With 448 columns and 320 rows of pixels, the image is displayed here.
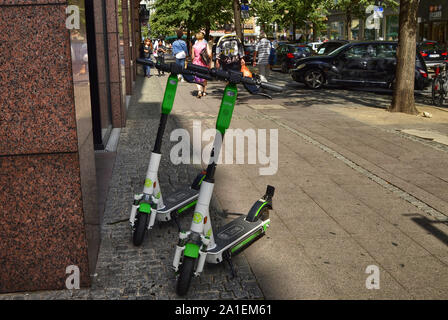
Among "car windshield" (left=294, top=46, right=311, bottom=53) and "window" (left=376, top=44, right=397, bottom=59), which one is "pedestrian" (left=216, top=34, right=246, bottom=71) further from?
"car windshield" (left=294, top=46, right=311, bottom=53)

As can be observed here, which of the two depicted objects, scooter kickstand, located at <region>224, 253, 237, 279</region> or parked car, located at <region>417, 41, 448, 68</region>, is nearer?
scooter kickstand, located at <region>224, 253, 237, 279</region>

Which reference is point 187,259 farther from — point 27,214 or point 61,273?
point 27,214

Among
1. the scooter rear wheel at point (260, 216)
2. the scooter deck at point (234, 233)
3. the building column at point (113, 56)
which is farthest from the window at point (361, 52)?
the scooter deck at point (234, 233)

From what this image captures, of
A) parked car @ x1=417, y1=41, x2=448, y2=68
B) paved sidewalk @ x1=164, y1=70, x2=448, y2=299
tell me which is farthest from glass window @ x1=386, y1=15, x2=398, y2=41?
paved sidewalk @ x1=164, y1=70, x2=448, y2=299

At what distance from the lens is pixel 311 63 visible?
57.5ft

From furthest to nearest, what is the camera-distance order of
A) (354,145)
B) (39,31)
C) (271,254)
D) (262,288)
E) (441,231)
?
(354,145) → (441,231) → (271,254) → (262,288) → (39,31)

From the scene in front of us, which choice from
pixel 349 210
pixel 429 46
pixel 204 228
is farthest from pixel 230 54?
pixel 429 46

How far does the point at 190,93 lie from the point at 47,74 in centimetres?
1313

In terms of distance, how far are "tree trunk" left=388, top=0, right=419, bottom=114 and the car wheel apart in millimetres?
5666

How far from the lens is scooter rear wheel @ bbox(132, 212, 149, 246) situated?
13.5 feet

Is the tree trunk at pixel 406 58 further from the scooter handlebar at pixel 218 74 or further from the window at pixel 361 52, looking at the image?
the scooter handlebar at pixel 218 74

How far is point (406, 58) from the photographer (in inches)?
456

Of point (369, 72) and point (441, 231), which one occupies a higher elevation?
point (369, 72)

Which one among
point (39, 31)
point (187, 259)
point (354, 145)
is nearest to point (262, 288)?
point (187, 259)
